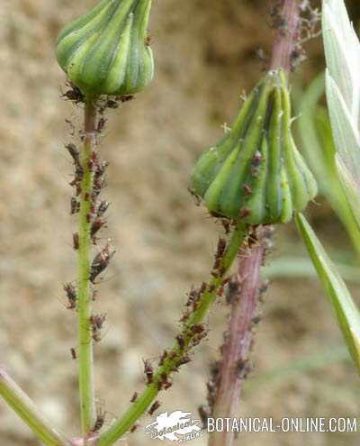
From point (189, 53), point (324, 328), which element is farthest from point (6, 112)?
point (324, 328)

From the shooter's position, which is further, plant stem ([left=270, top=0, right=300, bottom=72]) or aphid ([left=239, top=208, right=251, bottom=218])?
plant stem ([left=270, top=0, right=300, bottom=72])

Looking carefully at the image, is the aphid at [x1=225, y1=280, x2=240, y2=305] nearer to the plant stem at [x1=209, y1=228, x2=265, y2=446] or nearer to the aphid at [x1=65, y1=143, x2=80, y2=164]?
the plant stem at [x1=209, y1=228, x2=265, y2=446]

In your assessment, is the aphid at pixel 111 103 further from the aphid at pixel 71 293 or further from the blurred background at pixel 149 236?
the blurred background at pixel 149 236

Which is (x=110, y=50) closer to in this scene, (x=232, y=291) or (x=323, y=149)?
(x=232, y=291)

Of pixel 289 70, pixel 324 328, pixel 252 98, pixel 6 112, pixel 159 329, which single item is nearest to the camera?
pixel 252 98

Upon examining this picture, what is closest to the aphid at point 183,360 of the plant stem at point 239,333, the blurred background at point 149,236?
the plant stem at point 239,333

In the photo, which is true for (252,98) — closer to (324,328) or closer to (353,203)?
(353,203)

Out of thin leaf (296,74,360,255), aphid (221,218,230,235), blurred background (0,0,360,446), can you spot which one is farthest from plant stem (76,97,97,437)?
blurred background (0,0,360,446)
